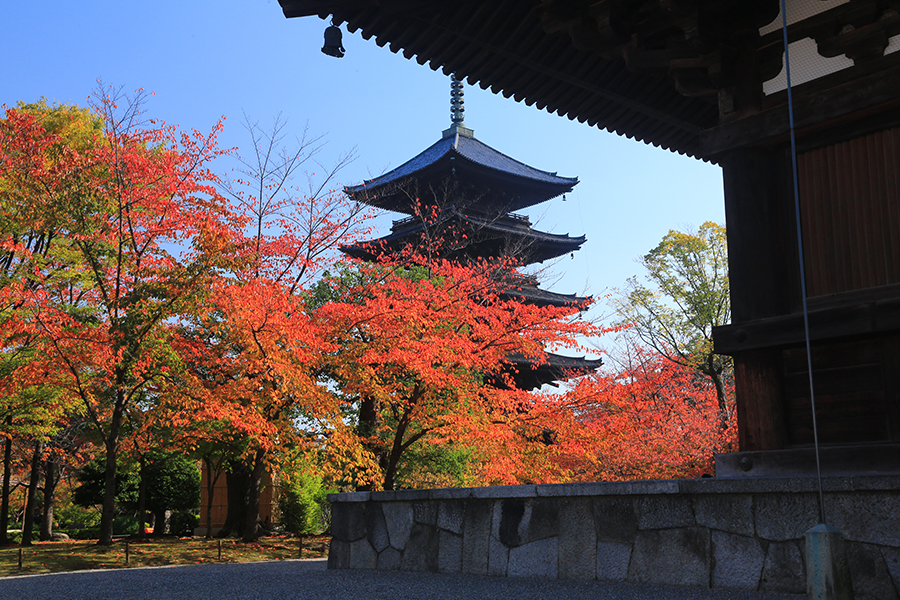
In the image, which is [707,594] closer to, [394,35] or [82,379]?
[394,35]

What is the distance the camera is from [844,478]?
3609 millimetres

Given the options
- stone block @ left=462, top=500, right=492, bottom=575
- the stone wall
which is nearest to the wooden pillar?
the stone wall

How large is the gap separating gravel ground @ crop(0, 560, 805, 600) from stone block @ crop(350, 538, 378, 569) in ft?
0.71

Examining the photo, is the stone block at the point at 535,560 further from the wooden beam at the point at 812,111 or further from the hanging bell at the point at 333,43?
the hanging bell at the point at 333,43

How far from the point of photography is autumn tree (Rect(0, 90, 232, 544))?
13.1 metres

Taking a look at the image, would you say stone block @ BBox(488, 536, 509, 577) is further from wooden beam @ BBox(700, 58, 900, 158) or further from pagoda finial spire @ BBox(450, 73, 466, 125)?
pagoda finial spire @ BBox(450, 73, 466, 125)

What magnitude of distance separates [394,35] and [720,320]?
58.1 ft

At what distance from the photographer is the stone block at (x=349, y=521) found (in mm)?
6430

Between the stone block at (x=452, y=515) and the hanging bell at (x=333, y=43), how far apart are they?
11.4 feet

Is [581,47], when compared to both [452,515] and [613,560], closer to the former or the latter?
[613,560]

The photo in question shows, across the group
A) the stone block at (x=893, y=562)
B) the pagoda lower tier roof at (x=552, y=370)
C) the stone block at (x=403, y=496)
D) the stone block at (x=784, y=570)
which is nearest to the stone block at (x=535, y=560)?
the stone block at (x=403, y=496)

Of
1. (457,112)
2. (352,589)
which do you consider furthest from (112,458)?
(457,112)

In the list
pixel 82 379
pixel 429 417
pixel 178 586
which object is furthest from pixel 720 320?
pixel 178 586

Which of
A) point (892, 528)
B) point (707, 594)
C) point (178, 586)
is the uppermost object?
point (892, 528)
